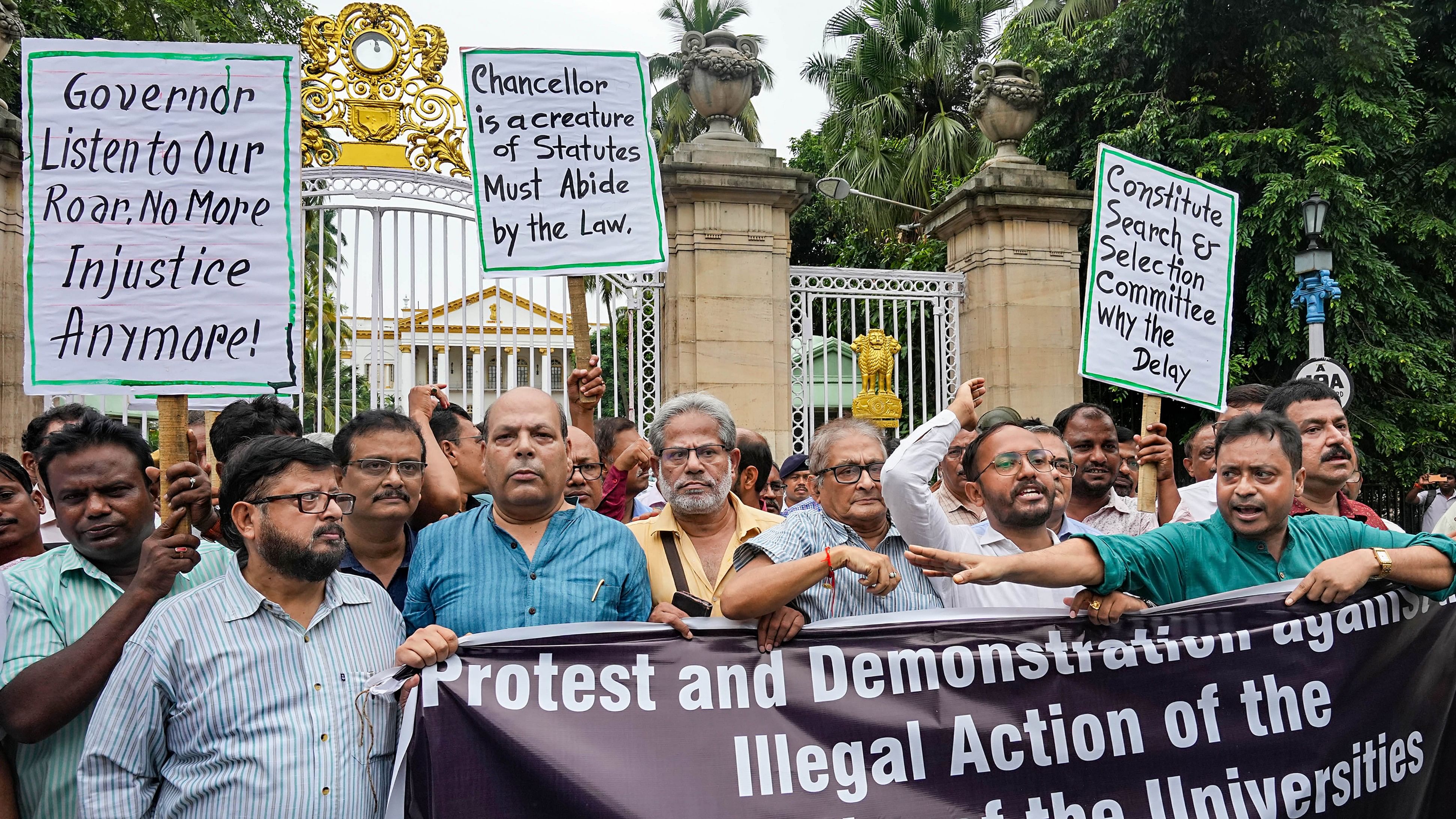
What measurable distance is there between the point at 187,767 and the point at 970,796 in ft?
6.49

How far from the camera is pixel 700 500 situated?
353 cm

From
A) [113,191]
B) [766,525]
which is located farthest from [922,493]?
[113,191]

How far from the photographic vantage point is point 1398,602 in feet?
11.3

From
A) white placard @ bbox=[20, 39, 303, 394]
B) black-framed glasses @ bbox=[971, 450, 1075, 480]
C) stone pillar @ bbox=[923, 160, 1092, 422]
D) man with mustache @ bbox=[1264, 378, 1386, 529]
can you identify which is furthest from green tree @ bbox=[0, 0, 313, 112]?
man with mustache @ bbox=[1264, 378, 1386, 529]

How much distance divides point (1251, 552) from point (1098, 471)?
1472mm

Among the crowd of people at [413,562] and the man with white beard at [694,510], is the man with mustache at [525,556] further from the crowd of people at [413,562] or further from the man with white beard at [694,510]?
the man with white beard at [694,510]

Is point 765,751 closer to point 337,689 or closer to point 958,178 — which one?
point 337,689

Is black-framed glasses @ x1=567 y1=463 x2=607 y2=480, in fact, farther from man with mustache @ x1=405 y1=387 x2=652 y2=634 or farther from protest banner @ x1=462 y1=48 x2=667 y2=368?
man with mustache @ x1=405 y1=387 x2=652 y2=634

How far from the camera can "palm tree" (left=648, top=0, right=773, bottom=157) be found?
3044 centimetres

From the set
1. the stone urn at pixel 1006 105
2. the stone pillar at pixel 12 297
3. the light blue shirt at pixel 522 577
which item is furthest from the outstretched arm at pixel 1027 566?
the stone urn at pixel 1006 105

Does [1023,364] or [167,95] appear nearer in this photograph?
[167,95]

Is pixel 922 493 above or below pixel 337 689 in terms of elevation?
above

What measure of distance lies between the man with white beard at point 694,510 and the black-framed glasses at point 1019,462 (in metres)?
0.82

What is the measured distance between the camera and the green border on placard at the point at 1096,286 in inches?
192
